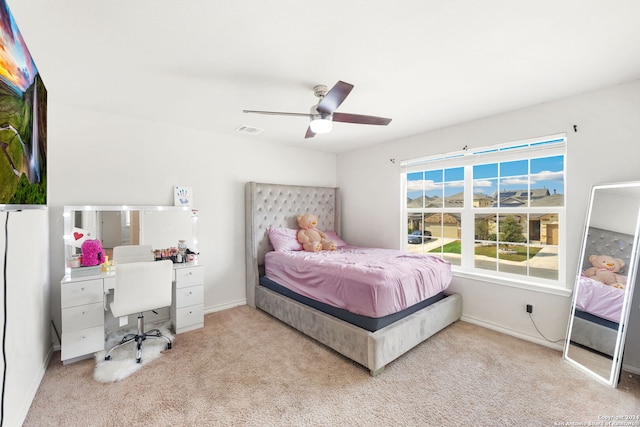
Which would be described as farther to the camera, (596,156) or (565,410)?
(596,156)

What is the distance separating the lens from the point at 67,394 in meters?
1.99

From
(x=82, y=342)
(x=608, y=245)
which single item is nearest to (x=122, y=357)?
(x=82, y=342)

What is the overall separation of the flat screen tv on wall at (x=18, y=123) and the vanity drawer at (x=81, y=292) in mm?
835

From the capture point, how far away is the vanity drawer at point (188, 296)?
299cm

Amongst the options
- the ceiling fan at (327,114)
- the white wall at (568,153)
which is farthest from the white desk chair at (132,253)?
the white wall at (568,153)

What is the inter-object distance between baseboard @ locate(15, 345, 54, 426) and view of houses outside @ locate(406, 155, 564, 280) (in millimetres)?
4064

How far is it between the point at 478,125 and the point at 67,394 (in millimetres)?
4569

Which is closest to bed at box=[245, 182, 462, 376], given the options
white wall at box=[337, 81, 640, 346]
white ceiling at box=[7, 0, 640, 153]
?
white wall at box=[337, 81, 640, 346]

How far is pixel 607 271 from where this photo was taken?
2.29 meters

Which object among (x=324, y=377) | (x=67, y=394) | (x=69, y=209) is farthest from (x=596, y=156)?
(x=69, y=209)

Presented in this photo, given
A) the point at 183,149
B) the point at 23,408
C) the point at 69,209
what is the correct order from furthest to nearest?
the point at 183,149
the point at 69,209
the point at 23,408

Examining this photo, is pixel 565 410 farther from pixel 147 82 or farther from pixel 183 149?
pixel 183 149

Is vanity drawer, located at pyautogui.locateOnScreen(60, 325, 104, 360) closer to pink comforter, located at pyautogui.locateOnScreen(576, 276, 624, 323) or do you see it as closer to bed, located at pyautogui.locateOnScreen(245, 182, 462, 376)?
bed, located at pyautogui.locateOnScreen(245, 182, 462, 376)

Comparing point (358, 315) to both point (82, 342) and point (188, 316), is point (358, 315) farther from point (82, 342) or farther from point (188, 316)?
point (82, 342)
